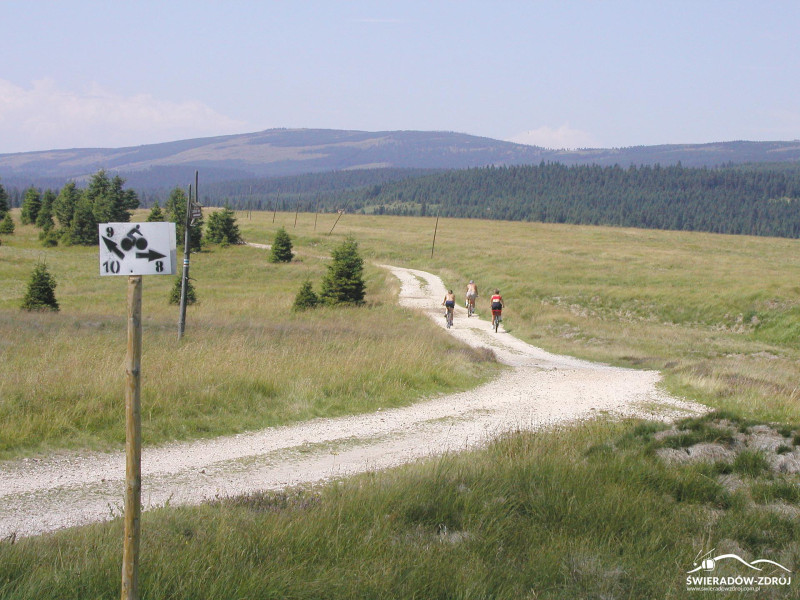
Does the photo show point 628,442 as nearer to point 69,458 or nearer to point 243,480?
point 243,480

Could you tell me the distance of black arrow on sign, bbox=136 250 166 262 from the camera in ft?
12.2

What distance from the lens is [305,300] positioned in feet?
115

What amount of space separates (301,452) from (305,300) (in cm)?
2692

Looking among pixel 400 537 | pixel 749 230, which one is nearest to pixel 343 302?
pixel 400 537

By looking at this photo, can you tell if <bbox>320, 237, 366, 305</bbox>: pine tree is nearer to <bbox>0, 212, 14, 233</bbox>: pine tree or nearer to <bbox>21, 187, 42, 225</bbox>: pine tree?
<bbox>0, 212, 14, 233</bbox>: pine tree

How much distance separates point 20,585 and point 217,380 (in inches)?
261

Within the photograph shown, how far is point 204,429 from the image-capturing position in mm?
9062

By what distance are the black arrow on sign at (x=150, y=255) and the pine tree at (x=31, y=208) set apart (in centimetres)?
9936

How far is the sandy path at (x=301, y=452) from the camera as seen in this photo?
640 cm

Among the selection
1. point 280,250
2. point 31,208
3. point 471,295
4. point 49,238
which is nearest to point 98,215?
point 49,238

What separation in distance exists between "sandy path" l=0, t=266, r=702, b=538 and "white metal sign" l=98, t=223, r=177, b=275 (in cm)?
257

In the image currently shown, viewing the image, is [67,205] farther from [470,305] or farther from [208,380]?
[208,380]

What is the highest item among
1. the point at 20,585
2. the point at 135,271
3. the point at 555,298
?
the point at 135,271

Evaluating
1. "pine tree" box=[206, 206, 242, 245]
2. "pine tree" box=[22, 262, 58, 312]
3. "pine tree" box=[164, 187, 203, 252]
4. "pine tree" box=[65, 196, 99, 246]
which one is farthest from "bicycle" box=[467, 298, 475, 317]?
"pine tree" box=[65, 196, 99, 246]
